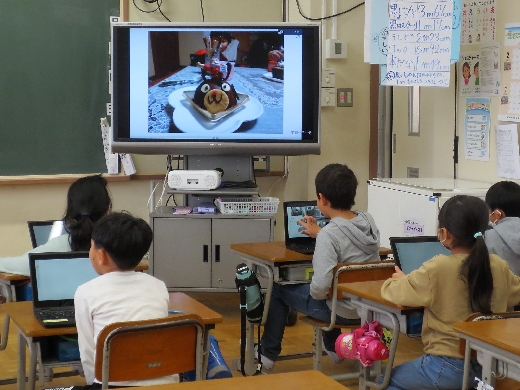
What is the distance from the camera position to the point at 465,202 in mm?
2768

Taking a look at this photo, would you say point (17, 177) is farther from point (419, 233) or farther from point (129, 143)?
point (419, 233)

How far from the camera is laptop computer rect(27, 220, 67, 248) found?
397cm

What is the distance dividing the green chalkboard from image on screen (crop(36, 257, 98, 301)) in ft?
9.03

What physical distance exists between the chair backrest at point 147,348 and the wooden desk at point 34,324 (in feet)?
0.54

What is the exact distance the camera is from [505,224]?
347 centimetres

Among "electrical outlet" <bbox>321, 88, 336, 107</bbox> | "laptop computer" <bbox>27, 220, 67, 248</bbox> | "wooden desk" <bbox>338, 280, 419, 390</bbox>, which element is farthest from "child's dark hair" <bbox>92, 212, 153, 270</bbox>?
"electrical outlet" <bbox>321, 88, 336, 107</bbox>

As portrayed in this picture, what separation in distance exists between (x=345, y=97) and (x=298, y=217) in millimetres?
2162

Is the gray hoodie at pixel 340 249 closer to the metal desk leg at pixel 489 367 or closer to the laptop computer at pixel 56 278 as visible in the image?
the laptop computer at pixel 56 278

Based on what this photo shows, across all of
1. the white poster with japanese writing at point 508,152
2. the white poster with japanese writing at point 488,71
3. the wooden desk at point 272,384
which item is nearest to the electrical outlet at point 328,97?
the white poster with japanese writing at point 488,71

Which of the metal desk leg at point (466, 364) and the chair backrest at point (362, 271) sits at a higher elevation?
the chair backrest at point (362, 271)

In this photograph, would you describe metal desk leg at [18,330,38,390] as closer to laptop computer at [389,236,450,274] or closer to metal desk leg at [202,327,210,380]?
metal desk leg at [202,327,210,380]

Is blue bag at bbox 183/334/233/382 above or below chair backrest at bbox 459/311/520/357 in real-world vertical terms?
below

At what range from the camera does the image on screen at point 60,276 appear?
2857 millimetres

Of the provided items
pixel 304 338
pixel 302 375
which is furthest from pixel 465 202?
pixel 304 338
